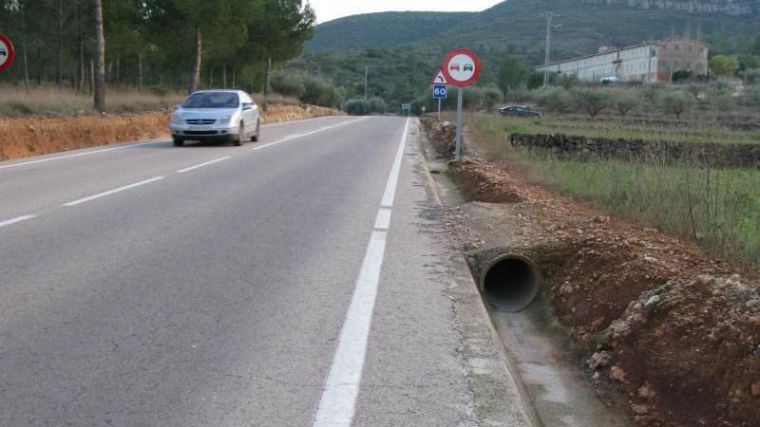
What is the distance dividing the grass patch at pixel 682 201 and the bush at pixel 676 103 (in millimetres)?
41362

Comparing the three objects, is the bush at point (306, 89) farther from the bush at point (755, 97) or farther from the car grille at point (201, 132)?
the car grille at point (201, 132)

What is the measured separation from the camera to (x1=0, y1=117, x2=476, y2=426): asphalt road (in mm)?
3918

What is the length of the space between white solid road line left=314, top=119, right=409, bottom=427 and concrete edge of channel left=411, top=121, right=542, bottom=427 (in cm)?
64

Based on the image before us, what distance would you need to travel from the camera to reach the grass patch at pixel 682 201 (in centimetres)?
719

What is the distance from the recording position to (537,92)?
2852 inches

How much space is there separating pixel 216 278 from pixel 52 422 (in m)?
2.73

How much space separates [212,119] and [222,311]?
15448mm

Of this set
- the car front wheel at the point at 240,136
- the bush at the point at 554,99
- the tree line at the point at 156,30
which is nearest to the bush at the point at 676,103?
the bush at the point at 554,99

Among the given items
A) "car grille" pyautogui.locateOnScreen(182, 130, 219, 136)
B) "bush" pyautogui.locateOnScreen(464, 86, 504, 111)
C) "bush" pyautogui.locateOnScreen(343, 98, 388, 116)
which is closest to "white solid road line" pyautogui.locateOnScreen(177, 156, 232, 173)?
"car grille" pyautogui.locateOnScreen(182, 130, 219, 136)

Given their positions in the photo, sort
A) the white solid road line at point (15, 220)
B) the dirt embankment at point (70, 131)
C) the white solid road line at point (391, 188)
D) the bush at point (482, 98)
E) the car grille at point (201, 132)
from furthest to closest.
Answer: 1. the bush at point (482, 98)
2. the car grille at point (201, 132)
3. the dirt embankment at point (70, 131)
4. the white solid road line at point (391, 188)
5. the white solid road line at point (15, 220)

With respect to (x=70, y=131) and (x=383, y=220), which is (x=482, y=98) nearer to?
(x=70, y=131)

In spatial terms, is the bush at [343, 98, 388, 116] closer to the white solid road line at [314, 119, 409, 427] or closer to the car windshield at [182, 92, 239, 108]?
the car windshield at [182, 92, 239, 108]

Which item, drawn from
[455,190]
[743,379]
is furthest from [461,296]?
[455,190]

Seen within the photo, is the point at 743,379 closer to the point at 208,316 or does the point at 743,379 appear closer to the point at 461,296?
the point at 461,296
